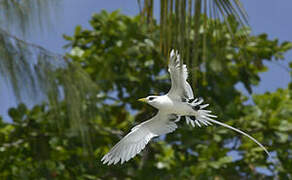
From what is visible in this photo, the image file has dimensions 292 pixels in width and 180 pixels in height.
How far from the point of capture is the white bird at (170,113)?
1.06 m

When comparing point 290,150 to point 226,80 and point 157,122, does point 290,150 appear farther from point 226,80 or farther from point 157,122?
point 157,122

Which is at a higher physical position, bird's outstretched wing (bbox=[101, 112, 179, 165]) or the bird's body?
the bird's body

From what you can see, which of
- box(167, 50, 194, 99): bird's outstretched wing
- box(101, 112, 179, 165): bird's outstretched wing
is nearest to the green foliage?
box(101, 112, 179, 165): bird's outstretched wing

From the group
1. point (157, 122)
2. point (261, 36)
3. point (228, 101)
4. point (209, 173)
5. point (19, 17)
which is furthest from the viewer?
point (261, 36)

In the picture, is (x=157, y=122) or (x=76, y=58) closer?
(x=157, y=122)

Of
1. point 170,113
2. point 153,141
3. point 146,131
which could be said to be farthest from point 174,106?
point 153,141

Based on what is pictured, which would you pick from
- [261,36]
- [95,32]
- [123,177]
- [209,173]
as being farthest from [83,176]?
[261,36]

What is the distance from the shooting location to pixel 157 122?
1.33 meters

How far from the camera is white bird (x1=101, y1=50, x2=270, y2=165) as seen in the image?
1.06 metres

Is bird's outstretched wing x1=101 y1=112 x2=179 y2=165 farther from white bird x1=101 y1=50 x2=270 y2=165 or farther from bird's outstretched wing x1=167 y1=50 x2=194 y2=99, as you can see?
bird's outstretched wing x1=167 y1=50 x2=194 y2=99

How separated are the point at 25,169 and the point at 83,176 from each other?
0.37 meters

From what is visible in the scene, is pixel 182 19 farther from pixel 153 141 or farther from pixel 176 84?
pixel 153 141

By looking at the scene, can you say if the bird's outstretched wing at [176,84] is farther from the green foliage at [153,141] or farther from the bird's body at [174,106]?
the green foliage at [153,141]

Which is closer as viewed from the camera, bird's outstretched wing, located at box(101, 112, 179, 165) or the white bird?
the white bird
